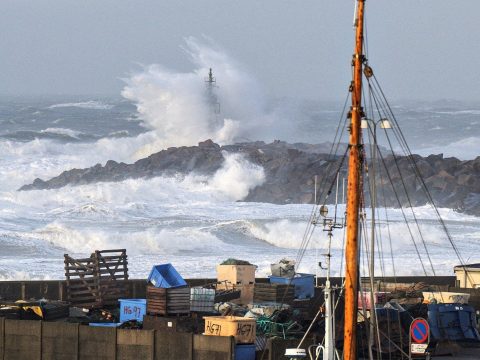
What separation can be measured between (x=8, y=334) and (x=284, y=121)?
7913 cm

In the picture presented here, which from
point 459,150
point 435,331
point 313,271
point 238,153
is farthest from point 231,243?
point 459,150

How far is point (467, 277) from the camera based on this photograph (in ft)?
86.8

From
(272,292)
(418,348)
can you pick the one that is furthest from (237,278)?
(418,348)

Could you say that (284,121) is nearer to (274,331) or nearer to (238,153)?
(238,153)

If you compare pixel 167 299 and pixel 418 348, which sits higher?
pixel 167 299

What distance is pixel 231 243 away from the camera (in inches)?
1736

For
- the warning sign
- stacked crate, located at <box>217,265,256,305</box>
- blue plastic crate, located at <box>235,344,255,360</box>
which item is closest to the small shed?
stacked crate, located at <box>217,265,256,305</box>

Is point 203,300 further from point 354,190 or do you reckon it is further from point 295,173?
point 295,173

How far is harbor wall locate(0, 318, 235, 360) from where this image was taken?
1816 cm

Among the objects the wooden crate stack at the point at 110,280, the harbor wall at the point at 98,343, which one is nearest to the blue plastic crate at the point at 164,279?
the wooden crate stack at the point at 110,280

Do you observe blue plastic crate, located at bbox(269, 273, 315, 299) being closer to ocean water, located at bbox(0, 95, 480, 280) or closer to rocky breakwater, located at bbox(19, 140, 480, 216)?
ocean water, located at bbox(0, 95, 480, 280)

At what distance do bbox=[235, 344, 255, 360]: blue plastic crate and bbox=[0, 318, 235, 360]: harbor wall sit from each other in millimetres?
504

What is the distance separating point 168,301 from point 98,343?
2.43 meters

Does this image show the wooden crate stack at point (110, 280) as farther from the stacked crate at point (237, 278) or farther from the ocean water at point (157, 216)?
the ocean water at point (157, 216)
